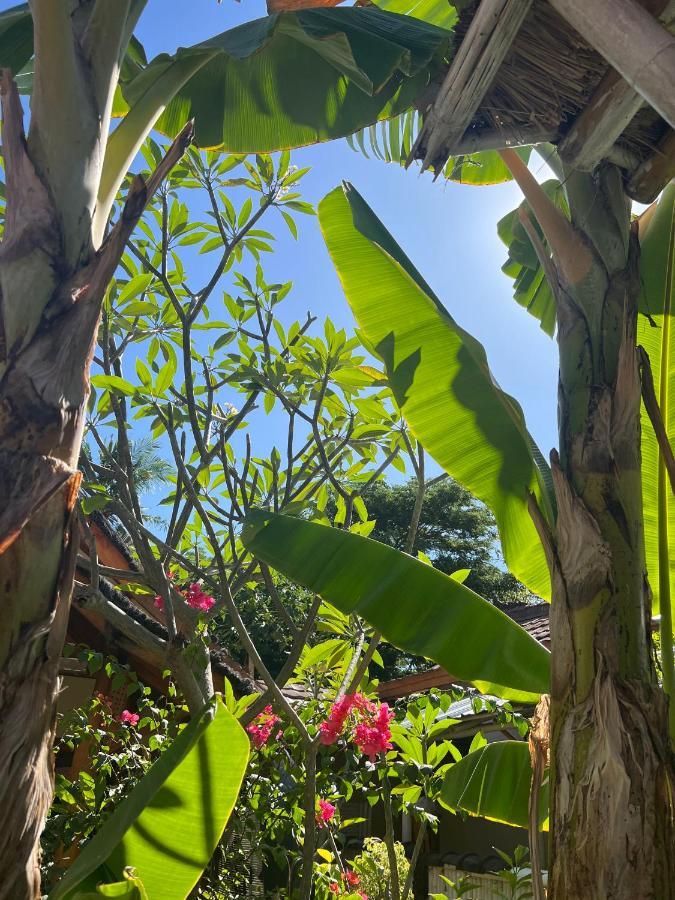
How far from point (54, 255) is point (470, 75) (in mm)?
1454

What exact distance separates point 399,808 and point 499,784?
1.21 meters

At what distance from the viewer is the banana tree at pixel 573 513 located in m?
1.59

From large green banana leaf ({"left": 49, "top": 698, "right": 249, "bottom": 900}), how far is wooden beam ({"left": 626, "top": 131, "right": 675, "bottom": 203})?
228cm

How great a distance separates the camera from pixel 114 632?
5895 millimetres

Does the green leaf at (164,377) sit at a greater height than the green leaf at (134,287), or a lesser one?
lesser

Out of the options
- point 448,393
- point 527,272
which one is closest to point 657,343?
point 448,393

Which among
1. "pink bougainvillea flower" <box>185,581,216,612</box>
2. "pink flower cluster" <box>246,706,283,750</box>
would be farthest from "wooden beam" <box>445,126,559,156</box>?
"pink flower cluster" <box>246,706,283,750</box>

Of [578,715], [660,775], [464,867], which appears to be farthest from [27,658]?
[464,867]

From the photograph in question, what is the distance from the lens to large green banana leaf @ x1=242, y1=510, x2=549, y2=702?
2.12m

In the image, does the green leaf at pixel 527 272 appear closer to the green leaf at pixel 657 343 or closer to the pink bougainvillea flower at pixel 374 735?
the green leaf at pixel 657 343

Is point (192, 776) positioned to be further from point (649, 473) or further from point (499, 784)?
point (649, 473)

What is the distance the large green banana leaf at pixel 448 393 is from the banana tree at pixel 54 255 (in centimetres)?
76

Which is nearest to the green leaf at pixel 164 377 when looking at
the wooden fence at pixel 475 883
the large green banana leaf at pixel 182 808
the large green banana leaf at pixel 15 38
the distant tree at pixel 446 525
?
the large green banana leaf at pixel 15 38

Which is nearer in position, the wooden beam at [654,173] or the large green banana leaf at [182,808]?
the large green banana leaf at [182,808]
